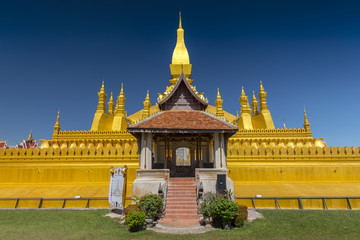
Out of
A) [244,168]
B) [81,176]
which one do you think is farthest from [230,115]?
[81,176]

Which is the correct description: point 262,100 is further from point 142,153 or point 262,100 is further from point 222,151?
point 142,153

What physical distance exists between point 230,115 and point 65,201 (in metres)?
42.7

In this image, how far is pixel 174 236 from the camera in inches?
365

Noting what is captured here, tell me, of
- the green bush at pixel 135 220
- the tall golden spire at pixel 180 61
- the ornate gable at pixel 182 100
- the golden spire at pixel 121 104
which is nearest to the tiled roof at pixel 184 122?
the ornate gable at pixel 182 100

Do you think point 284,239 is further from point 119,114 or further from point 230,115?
point 230,115

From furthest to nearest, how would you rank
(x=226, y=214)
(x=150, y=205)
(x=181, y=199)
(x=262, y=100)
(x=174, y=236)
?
1. (x=262, y=100)
2. (x=181, y=199)
3. (x=150, y=205)
4. (x=226, y=214)
5. (x=174, y=236)

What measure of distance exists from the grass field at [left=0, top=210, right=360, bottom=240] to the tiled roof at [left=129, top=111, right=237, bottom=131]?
5.78 m

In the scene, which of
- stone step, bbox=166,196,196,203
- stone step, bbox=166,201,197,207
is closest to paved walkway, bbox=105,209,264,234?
stone step, bbox=166,201,197,207

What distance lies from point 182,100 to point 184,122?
4234 mm

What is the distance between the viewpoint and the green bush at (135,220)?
32.2 feet

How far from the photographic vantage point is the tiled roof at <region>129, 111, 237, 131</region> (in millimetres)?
14594

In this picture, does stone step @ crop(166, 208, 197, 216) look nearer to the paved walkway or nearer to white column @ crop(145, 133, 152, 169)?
the paved walkway

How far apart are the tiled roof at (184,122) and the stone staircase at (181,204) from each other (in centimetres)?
366

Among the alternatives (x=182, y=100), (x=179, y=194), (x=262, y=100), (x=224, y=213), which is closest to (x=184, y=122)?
(x=182, y=100)
